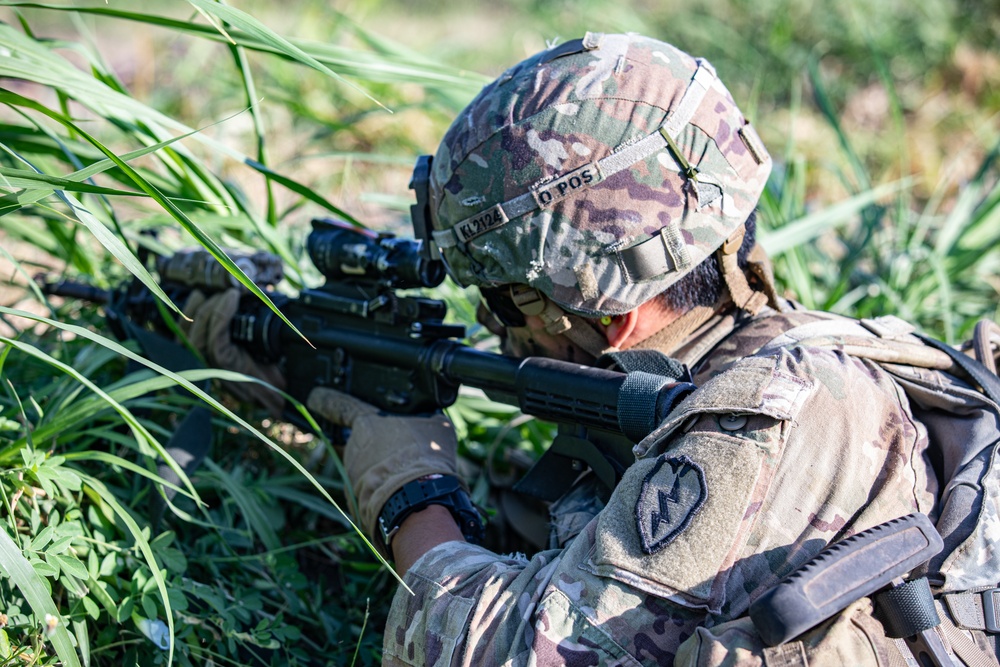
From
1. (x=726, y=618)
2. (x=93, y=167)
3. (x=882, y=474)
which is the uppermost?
(x=93, y=167)

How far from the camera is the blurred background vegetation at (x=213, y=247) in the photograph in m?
1.93

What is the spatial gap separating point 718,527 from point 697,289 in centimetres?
77

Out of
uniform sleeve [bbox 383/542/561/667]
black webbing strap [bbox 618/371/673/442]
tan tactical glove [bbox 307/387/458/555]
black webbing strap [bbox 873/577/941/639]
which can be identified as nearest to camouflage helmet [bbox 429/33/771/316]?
black webbing strap [bbox 618/371/673/442]

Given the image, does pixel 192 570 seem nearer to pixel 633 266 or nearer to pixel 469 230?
pixel 469 230

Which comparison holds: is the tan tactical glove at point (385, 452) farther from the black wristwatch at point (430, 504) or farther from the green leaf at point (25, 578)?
the green leaf at point (25, 578)

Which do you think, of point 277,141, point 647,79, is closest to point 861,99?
point 277,141

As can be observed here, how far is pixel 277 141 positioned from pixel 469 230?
13.0ft

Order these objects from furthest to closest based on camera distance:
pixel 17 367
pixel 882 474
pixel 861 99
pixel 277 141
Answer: pixel 861 99, pixel 277 141, pixel 17 367, pixel 882 474

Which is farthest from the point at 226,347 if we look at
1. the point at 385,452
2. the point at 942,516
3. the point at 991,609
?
the point at 991,609

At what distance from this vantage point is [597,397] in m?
1.99

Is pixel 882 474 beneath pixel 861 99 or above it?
above

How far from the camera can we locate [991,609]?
5.35ft

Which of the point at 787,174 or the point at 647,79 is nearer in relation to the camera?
the point at 647,79

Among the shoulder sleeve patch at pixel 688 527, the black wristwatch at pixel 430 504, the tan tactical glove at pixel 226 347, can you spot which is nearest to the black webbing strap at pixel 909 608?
the shoulder sleeve patch at pixel 688 527
